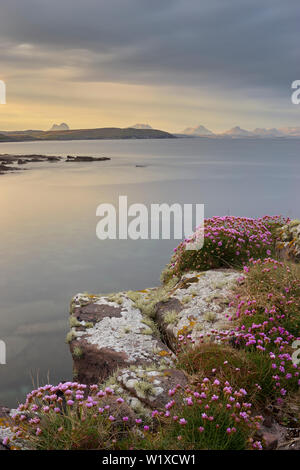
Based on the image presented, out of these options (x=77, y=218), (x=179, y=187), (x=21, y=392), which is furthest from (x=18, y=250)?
(x=179, y=187)

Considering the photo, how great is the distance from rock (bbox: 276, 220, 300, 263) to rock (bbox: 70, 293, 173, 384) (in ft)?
17.4

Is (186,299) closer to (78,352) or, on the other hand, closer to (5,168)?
(78,352)

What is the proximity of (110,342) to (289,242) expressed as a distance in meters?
7.20

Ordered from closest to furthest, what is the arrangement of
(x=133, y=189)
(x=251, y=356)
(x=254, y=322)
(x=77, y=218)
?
(x=251, y=356) → (x=254, y=322) → (x=77, y=218) → (x=133, y=189)

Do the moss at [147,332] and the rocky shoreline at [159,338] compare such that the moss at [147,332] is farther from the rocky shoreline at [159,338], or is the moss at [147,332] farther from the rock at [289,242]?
the rock at [289,242]

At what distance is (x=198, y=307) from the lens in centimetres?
819

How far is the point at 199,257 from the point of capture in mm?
10734

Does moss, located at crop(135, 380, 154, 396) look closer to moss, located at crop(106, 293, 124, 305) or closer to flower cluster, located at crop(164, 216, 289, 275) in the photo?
moss, located at crop(106, 293, 124, 305)

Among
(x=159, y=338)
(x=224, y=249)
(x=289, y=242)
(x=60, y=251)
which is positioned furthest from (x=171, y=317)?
(x=60, y=251)

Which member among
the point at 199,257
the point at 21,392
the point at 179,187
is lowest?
the point at 21,392
